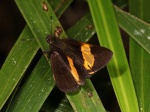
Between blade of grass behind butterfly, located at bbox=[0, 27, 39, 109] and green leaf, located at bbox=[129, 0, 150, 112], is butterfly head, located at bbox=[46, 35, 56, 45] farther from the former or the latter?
green leaf, located at bbox=[129, 0, 150, 112]

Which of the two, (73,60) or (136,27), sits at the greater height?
(136,27)

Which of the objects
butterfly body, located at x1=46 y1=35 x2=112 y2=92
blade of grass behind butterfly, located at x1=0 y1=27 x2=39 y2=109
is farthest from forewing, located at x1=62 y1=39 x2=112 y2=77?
blade of grass behind butterfly, located at x1=0 y1=27 x2=39 y2=109

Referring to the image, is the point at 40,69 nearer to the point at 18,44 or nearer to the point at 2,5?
the point at 18,44

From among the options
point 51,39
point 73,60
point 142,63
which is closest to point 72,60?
point 73,60

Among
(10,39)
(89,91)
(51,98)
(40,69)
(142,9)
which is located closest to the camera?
(89,91)

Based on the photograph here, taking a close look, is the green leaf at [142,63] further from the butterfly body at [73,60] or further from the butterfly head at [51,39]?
the butterfly head at [51,39]

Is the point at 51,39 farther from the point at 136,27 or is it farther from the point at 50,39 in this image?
the point at 136,27

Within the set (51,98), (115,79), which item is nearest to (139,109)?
(115,79)

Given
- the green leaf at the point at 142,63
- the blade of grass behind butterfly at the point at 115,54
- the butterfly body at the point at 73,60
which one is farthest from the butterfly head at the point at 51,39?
the green leaf at the point at 142,63
